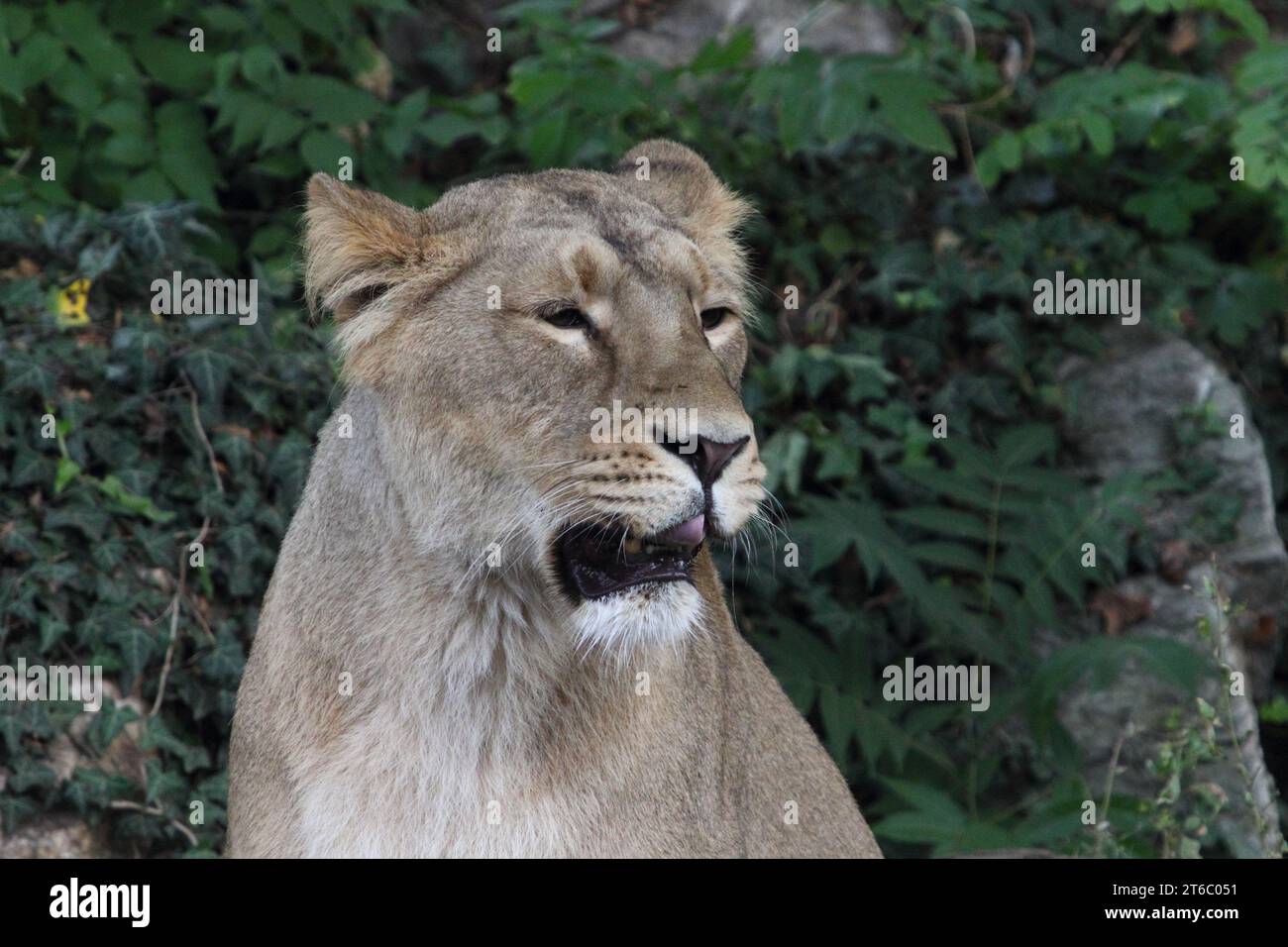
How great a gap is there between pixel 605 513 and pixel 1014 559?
134 inches

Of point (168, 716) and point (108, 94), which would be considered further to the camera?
point (108, 94)

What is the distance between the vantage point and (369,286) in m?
3.81

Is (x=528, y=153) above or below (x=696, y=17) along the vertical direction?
below

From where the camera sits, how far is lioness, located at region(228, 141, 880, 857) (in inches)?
139

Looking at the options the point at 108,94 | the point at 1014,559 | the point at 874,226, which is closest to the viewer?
the point at 1014,559

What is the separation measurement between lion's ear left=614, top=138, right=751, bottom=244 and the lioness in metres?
0.35

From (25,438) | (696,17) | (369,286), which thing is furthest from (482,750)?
(696,17)

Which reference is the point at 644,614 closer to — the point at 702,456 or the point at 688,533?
the point at 688,533

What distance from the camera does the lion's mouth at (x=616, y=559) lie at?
11.6 ft

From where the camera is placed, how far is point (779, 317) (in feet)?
27.0

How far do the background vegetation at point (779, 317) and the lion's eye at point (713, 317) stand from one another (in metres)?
1.84

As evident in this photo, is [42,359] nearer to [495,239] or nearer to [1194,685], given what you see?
[495,239]
